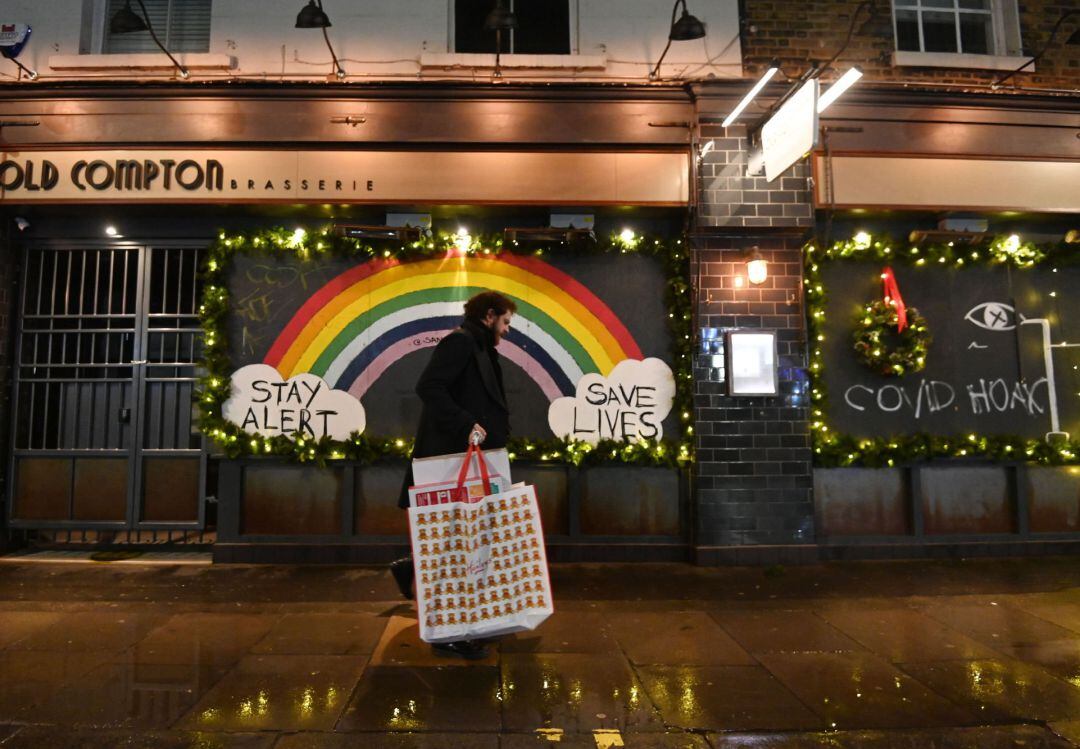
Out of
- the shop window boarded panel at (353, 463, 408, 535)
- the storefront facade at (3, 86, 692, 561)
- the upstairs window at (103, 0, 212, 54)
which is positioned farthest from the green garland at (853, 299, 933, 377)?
the upstairs window at (103, 0, 212, 54)

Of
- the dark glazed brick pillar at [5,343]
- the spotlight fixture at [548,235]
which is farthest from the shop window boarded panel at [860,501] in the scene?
the dark glazed brick pillar at [5,343]

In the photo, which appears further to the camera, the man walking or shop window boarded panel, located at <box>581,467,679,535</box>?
shop window boarded panel, located at <box>581,467,679,535</box>

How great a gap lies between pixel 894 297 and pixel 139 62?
8.26 metres

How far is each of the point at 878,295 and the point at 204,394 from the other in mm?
7053

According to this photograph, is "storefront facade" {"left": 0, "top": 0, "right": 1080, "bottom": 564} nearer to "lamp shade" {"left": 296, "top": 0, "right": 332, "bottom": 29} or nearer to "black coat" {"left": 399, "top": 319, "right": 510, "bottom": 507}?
"lamp shade" {"left": 296, "top": 0, "right": 332, "bottom": 29}

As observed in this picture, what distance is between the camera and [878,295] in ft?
22.8

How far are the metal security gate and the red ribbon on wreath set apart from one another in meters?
7.25

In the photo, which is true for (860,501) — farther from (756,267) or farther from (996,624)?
(756,267)

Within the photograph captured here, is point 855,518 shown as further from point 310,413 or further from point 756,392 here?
point 310,413

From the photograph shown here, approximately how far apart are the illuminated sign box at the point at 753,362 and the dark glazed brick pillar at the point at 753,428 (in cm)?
8

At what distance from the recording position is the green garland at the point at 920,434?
6637 millimetres

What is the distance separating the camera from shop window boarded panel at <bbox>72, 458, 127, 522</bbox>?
6762mm

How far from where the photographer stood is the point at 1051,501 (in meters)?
6.80

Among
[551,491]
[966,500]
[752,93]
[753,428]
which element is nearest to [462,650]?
[551,491]
